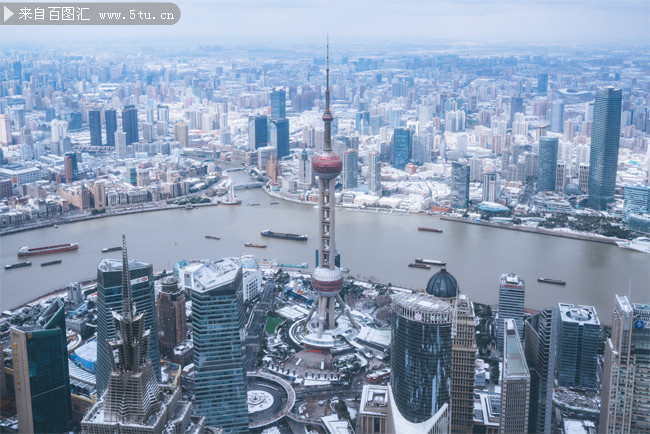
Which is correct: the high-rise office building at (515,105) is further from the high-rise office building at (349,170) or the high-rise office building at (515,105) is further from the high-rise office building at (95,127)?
the high-rise office building at (95,127)

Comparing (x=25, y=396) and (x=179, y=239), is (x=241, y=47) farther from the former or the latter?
(x=25, y=396)

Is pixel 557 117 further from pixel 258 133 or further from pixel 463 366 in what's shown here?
pixel 463 366

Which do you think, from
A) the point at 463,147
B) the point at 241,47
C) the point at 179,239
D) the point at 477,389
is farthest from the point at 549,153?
the point at 241,47

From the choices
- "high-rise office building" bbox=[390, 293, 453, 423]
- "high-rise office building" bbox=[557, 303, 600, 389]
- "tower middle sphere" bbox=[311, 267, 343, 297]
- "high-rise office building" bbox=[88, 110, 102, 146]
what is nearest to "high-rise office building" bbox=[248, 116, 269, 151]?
"high-rise office building" bbox=[88, 110, 102, 146]

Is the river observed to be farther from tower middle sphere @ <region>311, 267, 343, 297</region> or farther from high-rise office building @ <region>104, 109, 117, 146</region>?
high-rise office building @ <region>104, 109, 117, 146</region>

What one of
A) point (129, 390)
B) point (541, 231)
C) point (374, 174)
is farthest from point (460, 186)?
point (129, 390)

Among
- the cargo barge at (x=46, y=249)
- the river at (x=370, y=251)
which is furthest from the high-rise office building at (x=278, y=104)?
the cargo barge at (x=46, y=249)
